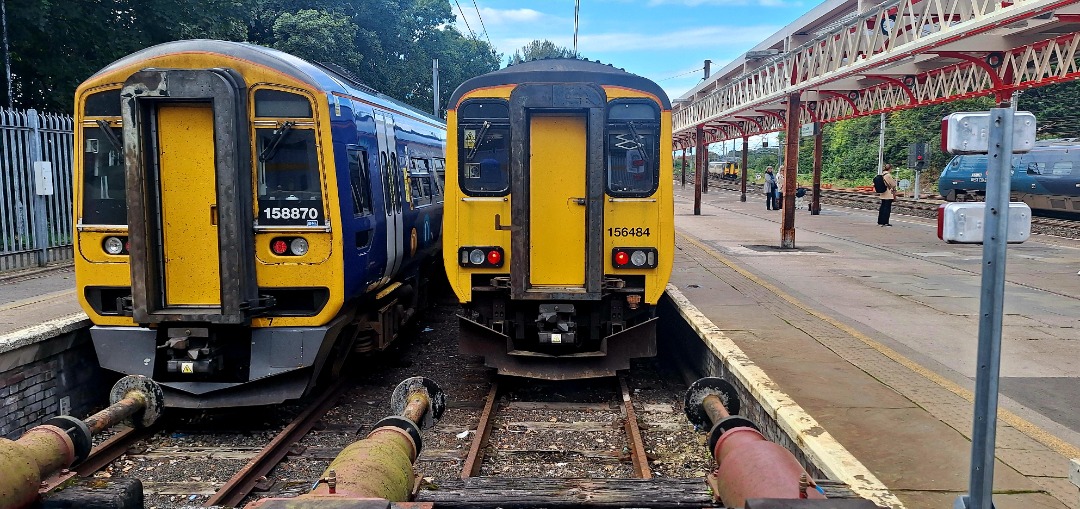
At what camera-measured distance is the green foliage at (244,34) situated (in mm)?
16291

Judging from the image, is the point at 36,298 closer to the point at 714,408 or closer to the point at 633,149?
the point at 633,149

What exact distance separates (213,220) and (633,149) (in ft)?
12.6

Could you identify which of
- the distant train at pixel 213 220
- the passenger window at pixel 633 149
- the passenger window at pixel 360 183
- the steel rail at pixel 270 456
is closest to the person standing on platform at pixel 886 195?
the passenger window at pixel 633 149

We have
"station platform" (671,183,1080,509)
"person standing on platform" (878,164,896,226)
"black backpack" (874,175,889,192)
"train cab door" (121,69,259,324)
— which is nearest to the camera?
"station platform" (671,183,1080,509)

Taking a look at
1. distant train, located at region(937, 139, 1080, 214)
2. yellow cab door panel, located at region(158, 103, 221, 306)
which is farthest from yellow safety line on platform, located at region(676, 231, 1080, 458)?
distant train, located at region(937, 139, 1080, 214)

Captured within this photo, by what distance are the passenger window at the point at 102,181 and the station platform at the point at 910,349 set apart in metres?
5.48

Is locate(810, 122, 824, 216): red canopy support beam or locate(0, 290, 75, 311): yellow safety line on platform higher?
locate(810, 122, 824, 216): red canopy support beam

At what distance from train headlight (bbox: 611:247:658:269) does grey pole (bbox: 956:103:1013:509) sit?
13.8 ft

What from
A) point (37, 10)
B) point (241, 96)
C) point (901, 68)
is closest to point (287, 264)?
point (241, 96)

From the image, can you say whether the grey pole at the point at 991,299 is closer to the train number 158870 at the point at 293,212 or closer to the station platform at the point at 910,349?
the station platform at the point at 910,349

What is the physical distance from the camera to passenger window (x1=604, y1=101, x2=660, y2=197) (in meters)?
7.48

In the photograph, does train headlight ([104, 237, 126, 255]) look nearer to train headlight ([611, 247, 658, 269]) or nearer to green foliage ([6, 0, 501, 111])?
train headlight ([611, 247, 658, 269])

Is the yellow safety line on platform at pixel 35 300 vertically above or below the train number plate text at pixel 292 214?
below

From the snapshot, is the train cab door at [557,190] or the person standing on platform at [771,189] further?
the person standing on platform at [771,189]
